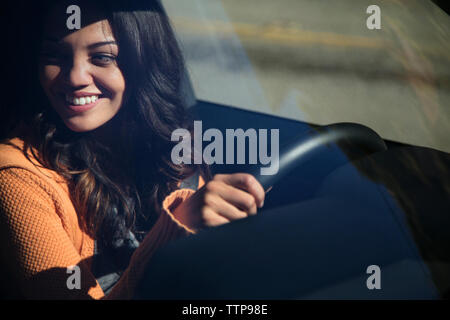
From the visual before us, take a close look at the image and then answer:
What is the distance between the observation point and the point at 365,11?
0.93 metres

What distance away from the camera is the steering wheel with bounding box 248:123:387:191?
96 centimetres

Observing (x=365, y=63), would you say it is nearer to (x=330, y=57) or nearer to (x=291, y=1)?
(x=330, y=57)

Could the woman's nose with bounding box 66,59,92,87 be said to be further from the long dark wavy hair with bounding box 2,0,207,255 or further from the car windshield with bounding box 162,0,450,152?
the car windshield with bounding box 162,0,450,152

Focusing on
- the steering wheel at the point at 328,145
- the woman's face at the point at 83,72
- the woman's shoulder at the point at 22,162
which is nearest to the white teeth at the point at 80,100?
the woman's face at the point at 83,72

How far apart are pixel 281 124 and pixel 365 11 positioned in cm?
27

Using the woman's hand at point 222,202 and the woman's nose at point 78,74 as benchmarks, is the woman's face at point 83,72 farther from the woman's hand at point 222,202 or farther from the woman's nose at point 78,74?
the woman's hand at point 222,202

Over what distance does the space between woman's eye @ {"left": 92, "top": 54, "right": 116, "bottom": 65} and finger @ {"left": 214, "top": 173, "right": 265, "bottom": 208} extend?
0.95 ft

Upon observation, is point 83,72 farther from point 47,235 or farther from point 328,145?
point 328,145

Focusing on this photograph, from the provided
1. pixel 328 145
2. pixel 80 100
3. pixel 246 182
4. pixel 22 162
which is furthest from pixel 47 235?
pixel 328 145

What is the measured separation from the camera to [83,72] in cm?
87

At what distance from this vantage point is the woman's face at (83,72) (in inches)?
34.3

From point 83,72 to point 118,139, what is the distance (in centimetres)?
14
